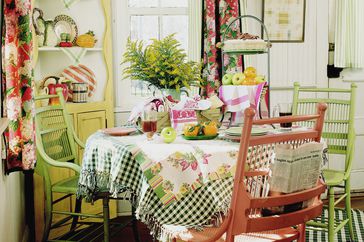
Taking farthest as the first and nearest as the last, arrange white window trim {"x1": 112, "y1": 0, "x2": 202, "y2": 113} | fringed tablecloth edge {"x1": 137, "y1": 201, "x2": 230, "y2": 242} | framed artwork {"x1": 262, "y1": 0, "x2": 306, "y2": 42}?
1. framed artwork {"x1": 262, "y1": 0, "x2": 306, "y2": 42}
2. white window trim {"x1": 112, "y1": 0, "x2": 202, "y2": 113}
3. fringed tablecloth edge {"x1": 137, "y1": 201, "x2": 230, "y2": 242}

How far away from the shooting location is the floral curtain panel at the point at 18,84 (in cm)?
242

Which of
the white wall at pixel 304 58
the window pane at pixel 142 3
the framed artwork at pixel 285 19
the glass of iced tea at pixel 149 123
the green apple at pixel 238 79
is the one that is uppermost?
the window pane at pixel 142 3

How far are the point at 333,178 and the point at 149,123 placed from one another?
1.33 metres

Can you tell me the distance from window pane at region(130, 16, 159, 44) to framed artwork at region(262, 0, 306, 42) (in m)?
0.93

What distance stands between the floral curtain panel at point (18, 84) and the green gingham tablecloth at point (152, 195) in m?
0.38

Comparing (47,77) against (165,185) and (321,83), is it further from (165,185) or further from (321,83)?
(321,83)

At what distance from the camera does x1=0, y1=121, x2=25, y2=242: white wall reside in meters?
2.48

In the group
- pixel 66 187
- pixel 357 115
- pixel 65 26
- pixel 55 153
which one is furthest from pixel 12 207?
pixel 357 115

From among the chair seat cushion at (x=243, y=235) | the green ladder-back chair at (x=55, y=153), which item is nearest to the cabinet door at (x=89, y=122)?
the green ladder-back chair at (x=55, y=153)

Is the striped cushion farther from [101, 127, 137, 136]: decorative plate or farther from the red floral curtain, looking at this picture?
[101, 127, 137, 136]: decorative plate

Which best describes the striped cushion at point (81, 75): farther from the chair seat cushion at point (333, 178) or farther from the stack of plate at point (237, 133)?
the chair seat cushion at point (333, 178)

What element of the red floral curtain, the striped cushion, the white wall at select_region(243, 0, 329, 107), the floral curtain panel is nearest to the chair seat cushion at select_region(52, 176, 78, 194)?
the floral curtain panel

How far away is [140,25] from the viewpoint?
409 centimetres

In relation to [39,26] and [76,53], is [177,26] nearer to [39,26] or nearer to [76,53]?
[76,53]
